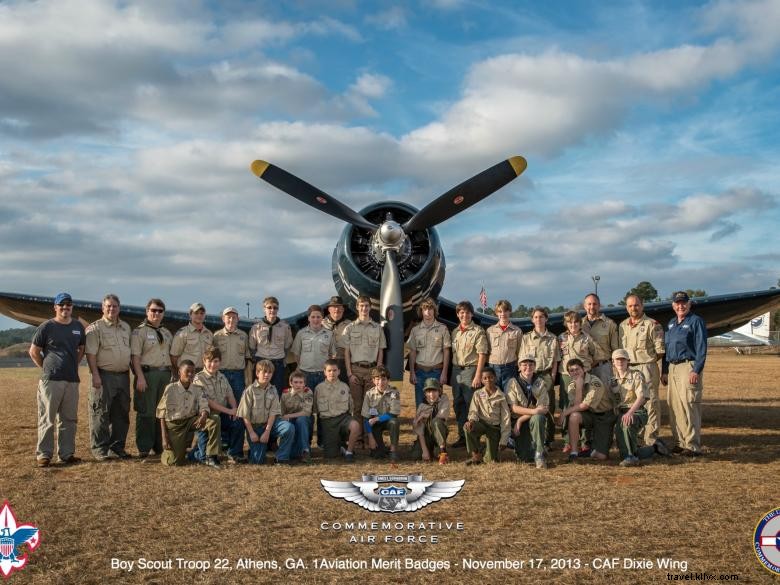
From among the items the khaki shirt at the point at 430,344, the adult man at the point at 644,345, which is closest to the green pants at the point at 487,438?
the khaki shirt at the point at 430,344

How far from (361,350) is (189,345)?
2.41 metres

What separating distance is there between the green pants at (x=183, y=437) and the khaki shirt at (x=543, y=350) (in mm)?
4163

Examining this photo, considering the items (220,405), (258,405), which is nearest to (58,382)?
(220,405)

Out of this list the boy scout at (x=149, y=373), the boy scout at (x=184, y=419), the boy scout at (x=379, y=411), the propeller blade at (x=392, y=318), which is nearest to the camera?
the boy scout at (x=184, y=419)

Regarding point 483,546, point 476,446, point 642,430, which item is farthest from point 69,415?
point 642,430

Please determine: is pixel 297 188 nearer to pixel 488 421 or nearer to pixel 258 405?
pixel 258 405

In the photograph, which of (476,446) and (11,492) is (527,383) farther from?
(11,492)

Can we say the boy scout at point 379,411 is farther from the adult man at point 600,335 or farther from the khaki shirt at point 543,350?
the adult man at point 600,335

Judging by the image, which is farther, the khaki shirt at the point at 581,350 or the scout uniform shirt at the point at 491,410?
the khaki shirt at the point at 581,350

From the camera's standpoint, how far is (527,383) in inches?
323

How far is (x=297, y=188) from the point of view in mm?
11594

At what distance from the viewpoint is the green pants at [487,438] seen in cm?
759

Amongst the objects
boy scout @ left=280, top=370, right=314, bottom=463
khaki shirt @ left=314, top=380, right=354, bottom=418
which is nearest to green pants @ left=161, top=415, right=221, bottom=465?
boy scout @ left=280, top=370, right=314, bottom=463

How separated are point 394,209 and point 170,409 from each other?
5.51 meters
